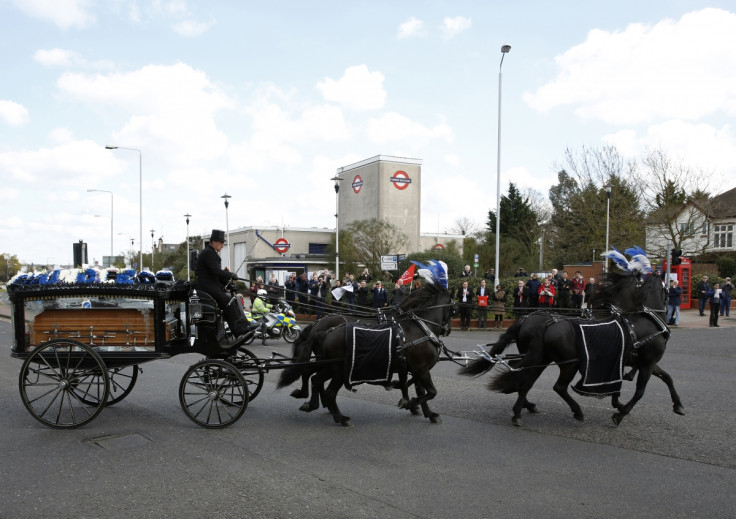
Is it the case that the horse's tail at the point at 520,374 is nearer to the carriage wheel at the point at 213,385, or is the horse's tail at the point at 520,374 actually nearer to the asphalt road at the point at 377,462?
the asphalt road at the point at 377,462

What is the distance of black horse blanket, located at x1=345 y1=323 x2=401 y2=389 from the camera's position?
7.00 meters

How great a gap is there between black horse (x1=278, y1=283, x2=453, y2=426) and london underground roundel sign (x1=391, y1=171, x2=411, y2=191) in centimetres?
4670

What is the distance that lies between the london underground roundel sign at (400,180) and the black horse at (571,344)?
152 ft

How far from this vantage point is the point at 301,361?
740cm

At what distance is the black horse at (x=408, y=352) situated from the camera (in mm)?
7223

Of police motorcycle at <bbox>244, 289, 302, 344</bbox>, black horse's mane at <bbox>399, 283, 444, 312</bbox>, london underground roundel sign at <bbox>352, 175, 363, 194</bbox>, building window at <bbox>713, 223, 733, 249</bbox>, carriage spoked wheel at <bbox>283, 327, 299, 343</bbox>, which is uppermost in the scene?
london underground roundel sign at <bbox>352, 175, 363, 194</bbox>

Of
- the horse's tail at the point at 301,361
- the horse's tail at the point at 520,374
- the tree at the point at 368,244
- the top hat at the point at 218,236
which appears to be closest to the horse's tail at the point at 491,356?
the horse's tail at the point at 520,374

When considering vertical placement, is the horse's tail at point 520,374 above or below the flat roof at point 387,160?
below

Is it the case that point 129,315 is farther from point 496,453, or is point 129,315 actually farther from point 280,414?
point 496,453

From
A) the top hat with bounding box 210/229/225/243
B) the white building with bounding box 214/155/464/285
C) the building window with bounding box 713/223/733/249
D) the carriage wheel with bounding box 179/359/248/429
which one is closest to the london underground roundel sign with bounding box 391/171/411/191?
the white building with bounding box 214/155/464/285

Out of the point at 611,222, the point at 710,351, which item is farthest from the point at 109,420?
the point at 611,222

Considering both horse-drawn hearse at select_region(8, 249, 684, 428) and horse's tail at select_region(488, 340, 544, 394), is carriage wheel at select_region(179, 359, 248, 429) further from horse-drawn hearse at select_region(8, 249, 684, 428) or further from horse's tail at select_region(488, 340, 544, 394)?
horse's tail at select_region(488, 340, 544, 394)

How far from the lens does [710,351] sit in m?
14.9

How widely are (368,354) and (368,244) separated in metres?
34.6
